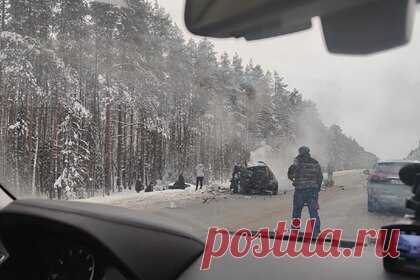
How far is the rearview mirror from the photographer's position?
1426 mm

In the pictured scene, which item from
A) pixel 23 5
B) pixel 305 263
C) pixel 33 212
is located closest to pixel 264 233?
pixel 305 263

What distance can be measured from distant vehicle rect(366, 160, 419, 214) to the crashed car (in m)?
0.63

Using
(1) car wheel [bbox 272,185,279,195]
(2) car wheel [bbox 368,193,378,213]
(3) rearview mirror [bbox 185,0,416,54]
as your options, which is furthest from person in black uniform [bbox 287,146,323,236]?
(3) rearview mirror [bbox 185,0,416,54]

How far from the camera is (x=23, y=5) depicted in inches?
167

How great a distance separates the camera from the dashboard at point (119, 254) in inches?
108

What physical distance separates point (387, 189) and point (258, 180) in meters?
0.98

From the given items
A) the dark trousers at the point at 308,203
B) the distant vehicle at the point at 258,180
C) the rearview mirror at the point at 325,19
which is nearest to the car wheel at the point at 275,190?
the distant vehicle at the point at 258,180

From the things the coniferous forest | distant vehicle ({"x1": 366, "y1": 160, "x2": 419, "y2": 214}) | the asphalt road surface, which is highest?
the coniferous forest

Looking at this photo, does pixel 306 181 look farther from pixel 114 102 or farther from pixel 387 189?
pixel 114 102

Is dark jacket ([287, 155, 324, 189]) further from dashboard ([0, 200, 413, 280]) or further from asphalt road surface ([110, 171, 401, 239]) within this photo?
dashboard ([0, 200, 413, 280])

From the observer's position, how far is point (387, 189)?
259 cm

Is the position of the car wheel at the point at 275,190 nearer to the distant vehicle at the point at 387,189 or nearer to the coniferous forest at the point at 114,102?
the coniferous forest at the point at 114,102

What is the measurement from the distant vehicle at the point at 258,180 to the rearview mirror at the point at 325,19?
1375mm

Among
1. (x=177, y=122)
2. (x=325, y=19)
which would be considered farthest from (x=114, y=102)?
(x=325, y=19)
